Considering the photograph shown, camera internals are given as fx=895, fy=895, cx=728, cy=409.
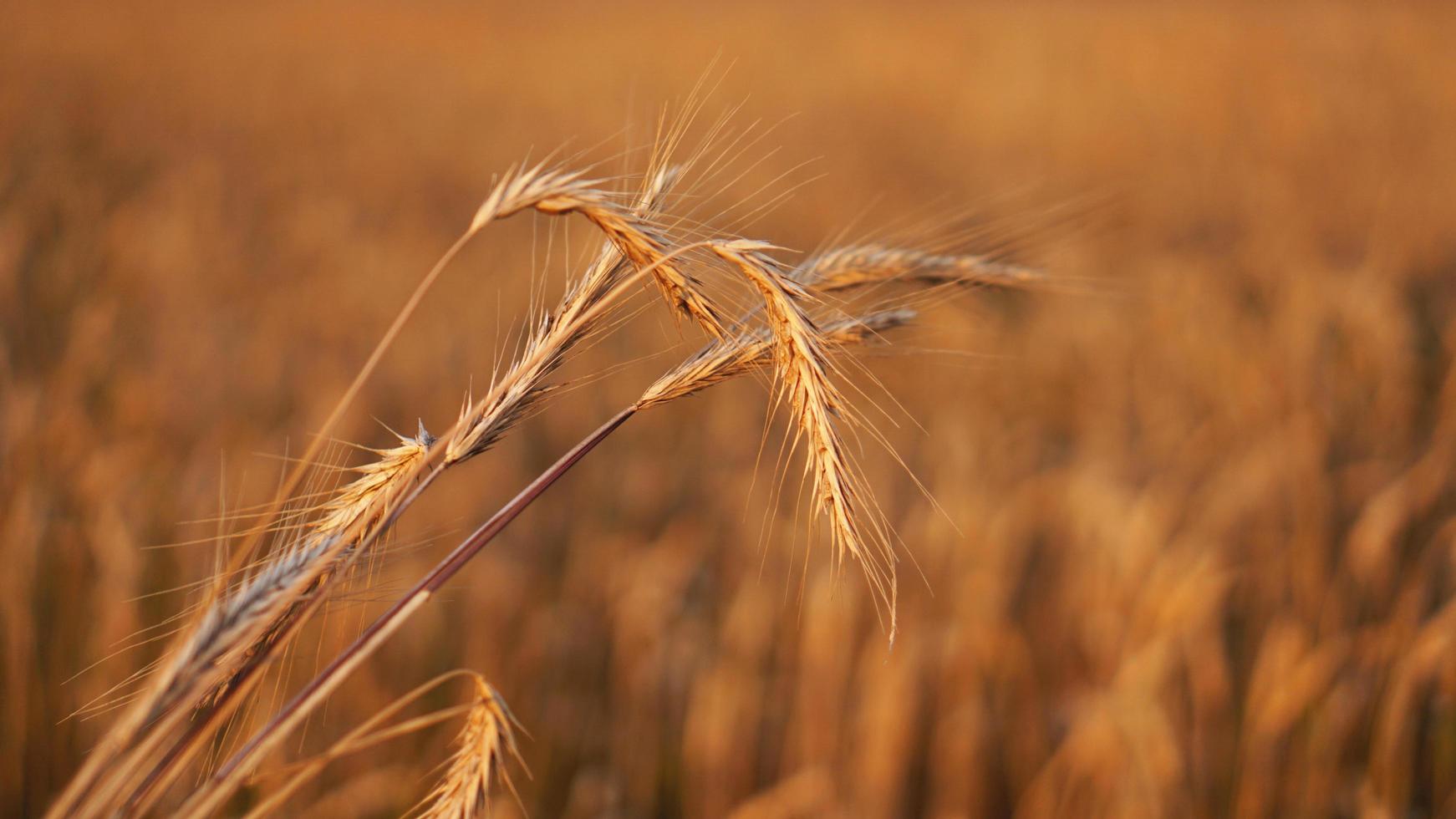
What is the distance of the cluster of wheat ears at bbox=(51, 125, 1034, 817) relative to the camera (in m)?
0.59

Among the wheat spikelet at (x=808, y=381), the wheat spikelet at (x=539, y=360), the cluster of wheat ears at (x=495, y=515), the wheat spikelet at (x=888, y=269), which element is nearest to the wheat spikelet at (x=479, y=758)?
the cluster of wheat ears at (x=495, y=515)

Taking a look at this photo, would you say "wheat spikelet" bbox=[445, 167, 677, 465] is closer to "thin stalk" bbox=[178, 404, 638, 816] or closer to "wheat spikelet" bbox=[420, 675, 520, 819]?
"thin stalk" bbox=[178, 404, 638, 816]

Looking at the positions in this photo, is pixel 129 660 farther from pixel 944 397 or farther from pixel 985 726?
pixel 944 397

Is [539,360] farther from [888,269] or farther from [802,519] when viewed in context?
[802,519]

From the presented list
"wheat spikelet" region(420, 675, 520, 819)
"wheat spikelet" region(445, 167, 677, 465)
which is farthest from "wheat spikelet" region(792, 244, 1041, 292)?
"wheat spikelet" region(420, 675, 520, 819)

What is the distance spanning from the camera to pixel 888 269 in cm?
90

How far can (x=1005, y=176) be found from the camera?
691 cm

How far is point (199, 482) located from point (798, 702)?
1735 mm

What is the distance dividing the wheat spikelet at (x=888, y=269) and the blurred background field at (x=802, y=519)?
8 cm

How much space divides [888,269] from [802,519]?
201 cm

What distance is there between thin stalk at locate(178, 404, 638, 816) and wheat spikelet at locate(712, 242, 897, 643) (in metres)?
0.13

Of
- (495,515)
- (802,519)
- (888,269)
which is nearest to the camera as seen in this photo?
(495,515)

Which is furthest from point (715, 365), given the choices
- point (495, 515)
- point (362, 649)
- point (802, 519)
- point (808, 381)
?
point (802, 519)

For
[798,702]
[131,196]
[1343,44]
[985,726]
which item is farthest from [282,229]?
[1343,44]
